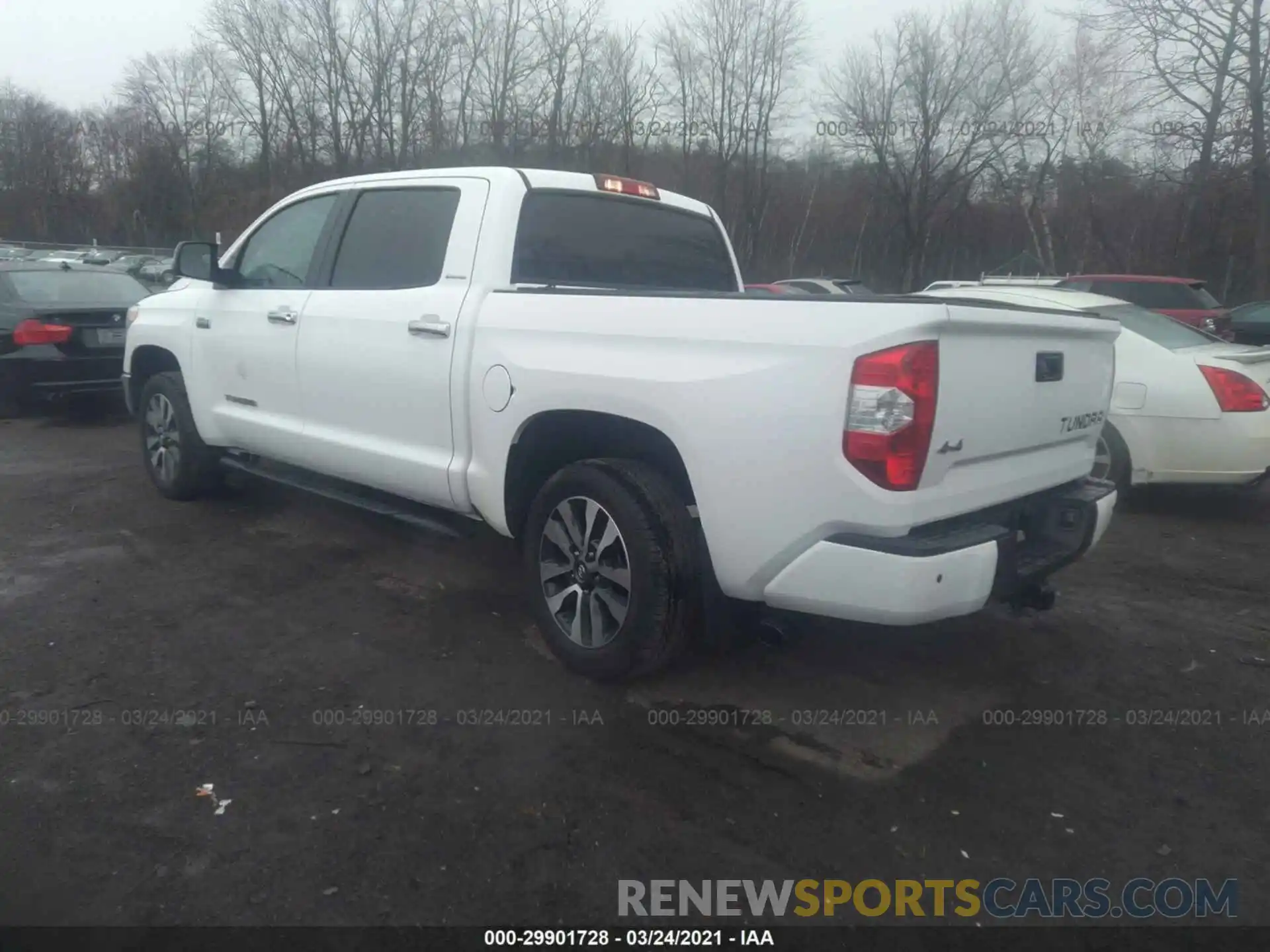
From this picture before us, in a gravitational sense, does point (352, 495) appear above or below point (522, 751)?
above

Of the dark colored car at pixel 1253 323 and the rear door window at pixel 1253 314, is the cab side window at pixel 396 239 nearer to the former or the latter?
the dark colored car at pixel 1253 323

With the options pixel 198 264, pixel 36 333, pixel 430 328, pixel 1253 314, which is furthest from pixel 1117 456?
pixel 1253 314

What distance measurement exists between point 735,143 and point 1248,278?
15511 millimetres

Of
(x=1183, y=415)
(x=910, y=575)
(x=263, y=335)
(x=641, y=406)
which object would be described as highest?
(x=263, y=335)

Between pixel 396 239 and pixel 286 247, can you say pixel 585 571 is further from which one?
pixel 286 247

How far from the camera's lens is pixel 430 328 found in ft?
13.7

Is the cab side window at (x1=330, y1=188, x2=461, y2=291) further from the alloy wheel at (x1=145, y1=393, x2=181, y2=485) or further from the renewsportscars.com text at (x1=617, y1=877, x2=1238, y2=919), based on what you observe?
the renewsportscars.com text at (x1=617, y1=877, x2=1238, y2=919)

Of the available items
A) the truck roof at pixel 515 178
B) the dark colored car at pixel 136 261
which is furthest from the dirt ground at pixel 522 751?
the dark colored car at pixel 136 261

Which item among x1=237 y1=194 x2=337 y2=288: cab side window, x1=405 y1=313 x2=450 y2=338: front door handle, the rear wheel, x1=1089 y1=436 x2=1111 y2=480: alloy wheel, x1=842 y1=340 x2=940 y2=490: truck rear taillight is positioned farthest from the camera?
the rear wheel

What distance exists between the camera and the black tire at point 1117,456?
6324mm

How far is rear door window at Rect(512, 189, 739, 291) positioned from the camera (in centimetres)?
437

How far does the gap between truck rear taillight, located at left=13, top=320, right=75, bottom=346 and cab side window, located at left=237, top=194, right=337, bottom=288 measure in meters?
4.15

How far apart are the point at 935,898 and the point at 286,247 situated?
4.48 m

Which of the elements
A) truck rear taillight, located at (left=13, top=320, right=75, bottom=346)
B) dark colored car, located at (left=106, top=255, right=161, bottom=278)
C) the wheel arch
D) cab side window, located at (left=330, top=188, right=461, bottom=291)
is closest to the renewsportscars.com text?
the wheel arch
